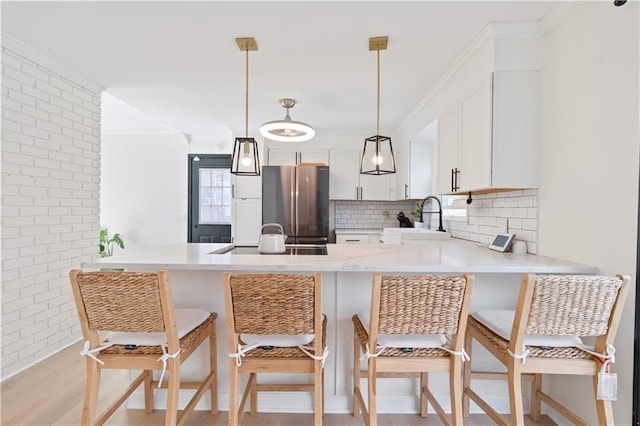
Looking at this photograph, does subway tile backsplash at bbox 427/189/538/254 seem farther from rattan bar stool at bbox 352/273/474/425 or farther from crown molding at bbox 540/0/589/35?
rattan bar stool at bbox 352/273/474/425

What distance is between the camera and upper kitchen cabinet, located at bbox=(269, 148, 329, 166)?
4.66 metres

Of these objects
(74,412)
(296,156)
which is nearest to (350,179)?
(296,156)

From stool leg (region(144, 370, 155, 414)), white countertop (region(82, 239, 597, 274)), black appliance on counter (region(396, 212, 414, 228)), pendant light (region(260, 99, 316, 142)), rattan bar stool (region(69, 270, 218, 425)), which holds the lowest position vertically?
stool leg (region(144, 370, 155, 414))

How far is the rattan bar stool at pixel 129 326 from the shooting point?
1.35m

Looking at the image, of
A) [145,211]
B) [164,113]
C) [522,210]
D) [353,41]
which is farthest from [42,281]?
[522,210]

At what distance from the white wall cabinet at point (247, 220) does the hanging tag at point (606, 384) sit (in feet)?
12.4

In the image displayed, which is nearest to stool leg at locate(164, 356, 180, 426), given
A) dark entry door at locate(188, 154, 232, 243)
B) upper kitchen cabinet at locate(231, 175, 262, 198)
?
upper kitchen cabinet at locate(231, 175, 262, 198)

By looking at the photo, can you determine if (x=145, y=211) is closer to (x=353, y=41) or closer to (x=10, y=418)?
(x=10, y=418)

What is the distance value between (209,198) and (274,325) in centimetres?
431

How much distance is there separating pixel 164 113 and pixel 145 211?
1.92m

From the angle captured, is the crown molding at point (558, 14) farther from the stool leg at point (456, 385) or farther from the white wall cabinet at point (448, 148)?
the stool leg at point (456, 385)

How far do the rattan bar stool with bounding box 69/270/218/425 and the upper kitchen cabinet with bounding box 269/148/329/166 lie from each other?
3.38m

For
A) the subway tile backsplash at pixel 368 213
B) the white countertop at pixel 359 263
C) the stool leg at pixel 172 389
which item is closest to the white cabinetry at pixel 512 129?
the white countertop at pixel 359 263

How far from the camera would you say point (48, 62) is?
8.51ft
